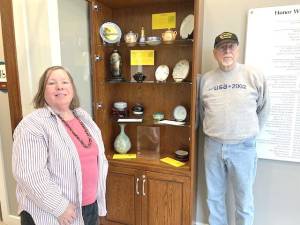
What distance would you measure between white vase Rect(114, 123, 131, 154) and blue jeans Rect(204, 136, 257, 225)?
28.6 inches

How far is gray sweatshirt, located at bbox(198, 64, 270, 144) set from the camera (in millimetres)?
1788

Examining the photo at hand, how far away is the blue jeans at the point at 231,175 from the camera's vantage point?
73.0 inches

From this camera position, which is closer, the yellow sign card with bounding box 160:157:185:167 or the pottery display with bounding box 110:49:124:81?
the yellow sign card with bounding box 160:157:185:167

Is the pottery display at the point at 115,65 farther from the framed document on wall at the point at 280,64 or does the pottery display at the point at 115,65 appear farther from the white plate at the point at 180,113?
the framed document on wall at the point at 280,64

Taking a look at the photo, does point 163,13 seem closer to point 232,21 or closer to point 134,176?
point 232,21

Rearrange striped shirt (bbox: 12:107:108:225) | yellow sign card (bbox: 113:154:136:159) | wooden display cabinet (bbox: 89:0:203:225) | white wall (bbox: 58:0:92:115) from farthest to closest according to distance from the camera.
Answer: yellow sign card (bbox: 113:154:136:159)
wooden display cabinet (bbox: 89:0:203:225)
white wall (bbox: 58:0:92:115)
striped shirt (bbox: 12:107:108:225)

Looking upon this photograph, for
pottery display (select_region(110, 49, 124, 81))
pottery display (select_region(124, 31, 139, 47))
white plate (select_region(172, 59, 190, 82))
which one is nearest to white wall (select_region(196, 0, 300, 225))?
white plate (select_region(172, 59, 190, 82))

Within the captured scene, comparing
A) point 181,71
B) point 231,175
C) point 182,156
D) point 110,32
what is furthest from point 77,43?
point 231,175

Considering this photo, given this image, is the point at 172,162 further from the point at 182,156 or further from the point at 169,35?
the point at 169,35

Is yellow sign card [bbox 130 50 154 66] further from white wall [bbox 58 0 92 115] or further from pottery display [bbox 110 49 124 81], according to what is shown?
white wall [bbox 58 0 92 115]

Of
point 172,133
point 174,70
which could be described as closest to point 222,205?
point 172,133

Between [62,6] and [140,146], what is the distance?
1.35m

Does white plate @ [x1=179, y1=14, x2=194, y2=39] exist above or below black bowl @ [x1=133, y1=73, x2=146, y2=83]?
above

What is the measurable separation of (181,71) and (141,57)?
40 cm
